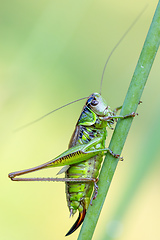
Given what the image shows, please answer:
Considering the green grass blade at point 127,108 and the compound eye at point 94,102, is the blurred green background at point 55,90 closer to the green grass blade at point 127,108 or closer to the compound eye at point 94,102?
the compound eye at point 94,102

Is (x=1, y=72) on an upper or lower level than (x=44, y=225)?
upper

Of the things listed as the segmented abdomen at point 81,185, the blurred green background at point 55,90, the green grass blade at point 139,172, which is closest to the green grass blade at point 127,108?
the green grass blade at point 139,172

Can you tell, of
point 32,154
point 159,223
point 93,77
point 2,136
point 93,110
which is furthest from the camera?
point 93,77

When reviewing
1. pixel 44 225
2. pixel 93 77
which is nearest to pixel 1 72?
pixel 93 77

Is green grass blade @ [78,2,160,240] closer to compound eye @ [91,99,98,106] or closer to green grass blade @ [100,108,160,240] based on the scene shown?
green grass blade @ [100,108,160,240]

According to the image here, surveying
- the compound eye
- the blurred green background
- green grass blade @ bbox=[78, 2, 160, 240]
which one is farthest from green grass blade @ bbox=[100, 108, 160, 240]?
the blurred green background

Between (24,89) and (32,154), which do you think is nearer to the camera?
(24,89)

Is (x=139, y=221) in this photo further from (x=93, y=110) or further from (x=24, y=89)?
(x=24, y=89)
